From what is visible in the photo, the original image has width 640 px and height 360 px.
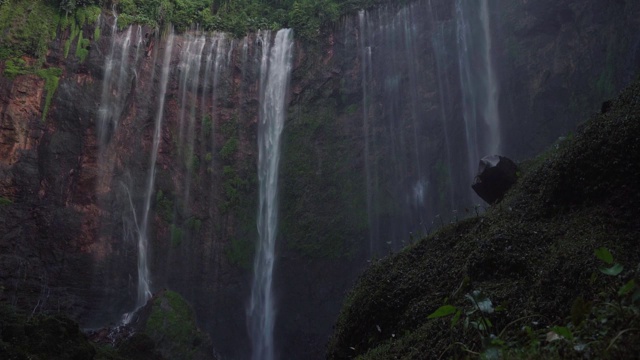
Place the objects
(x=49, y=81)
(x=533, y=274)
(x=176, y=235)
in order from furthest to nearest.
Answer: (x=176, y=235)
(x=49, y=81)
(x=533, y=274)

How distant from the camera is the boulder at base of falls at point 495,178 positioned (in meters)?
8.62

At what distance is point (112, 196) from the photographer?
734 inches

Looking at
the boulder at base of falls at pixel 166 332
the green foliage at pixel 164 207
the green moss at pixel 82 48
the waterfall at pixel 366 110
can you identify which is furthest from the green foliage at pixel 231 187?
the green moss at pixel 82 48

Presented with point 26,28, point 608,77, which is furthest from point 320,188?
point 26,28

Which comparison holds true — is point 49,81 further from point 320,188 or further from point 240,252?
point 320,188

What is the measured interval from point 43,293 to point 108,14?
11.6 m

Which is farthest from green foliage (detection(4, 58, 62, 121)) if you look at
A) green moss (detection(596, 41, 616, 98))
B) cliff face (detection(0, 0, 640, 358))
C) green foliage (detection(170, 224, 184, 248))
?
green moss (detection(596, 41, 616, 98))

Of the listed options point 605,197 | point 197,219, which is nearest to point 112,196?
point 197,219

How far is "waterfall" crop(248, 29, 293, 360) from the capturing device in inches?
747

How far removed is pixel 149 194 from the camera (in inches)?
773

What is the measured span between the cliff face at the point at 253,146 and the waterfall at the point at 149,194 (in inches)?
4.7

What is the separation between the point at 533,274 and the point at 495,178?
182 inches

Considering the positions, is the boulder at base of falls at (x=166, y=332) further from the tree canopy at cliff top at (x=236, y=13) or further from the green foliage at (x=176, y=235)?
the tree canopy at cliff top at (x=236, y=13)

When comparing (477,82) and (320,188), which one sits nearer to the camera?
(477,82)
